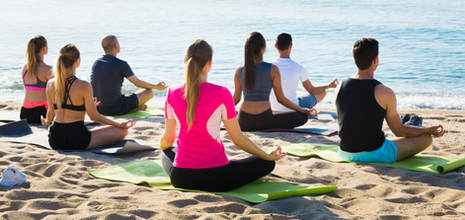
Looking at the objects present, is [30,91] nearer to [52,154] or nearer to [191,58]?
[52,154]

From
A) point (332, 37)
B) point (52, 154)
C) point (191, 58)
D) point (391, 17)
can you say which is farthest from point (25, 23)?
point (191, 58)

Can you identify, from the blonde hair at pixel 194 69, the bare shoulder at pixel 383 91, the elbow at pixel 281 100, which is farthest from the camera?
the elbow at pixel 281 100

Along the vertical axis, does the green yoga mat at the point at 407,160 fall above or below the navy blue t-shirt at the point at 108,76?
below

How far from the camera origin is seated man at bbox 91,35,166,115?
7801 millimetres

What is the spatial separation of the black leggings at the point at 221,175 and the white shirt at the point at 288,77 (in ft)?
10.1

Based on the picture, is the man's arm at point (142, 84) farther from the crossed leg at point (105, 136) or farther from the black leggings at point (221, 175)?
the black leggings at point (221, 175)

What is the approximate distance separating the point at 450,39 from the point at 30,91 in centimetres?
1900

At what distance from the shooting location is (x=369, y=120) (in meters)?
5.00

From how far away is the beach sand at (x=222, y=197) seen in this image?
370cm

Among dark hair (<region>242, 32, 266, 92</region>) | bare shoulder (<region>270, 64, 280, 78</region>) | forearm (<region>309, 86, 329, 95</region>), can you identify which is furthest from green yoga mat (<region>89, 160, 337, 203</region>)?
forearm (<region>309, 86, 329, 95</region>)

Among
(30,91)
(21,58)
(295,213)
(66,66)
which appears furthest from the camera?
(21,58)

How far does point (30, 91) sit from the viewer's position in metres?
7.24

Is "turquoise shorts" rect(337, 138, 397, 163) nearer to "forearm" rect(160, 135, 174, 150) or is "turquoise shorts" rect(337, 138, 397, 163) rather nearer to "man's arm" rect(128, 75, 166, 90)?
"forearm" rect(160, 135, 174, 150)

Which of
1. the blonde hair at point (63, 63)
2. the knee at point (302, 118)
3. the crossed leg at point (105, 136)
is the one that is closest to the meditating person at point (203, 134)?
the blonde hair at point (63, 63)
